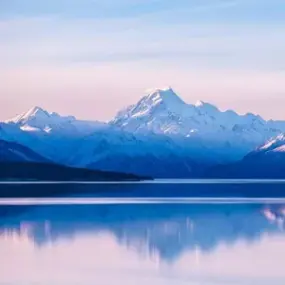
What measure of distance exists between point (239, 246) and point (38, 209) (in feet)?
93.8

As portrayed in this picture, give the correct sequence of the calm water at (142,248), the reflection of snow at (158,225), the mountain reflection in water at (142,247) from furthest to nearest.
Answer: the reflection of snow at (158,225) < the mountain reflection in water at (142,247) < the calm water at (142,248)

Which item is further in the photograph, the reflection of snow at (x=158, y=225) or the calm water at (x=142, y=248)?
the reflection of snow at (x=158, y=225)

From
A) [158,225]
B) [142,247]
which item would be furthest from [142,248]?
[158,225]

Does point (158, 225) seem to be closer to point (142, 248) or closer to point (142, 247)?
point (142, 247)

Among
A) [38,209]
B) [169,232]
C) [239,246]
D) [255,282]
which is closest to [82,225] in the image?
[169,232]

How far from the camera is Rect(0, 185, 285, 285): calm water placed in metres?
30.0

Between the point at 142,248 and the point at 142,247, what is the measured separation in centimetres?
38

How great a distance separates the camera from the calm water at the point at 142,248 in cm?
3000

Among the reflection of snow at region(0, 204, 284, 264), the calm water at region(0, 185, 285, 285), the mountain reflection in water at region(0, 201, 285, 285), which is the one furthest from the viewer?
the reflection of snow at region(0, 204, 284, 264)

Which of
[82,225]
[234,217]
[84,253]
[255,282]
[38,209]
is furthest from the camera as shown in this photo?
[38,209]

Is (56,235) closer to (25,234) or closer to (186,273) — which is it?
(25,234)

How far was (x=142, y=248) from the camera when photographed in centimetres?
3816

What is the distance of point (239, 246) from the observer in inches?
1538

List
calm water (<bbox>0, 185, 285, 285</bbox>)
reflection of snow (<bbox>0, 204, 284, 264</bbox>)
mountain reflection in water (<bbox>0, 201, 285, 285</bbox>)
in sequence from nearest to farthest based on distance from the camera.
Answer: calm water (<bbox>0, 185, 285, 285</bbox>) < mountain reflection in water (<bbox>0, 201, 285, 285</bbox>) < reflection of snow (<bbox>0, 204, 284, 264</bbox>)
